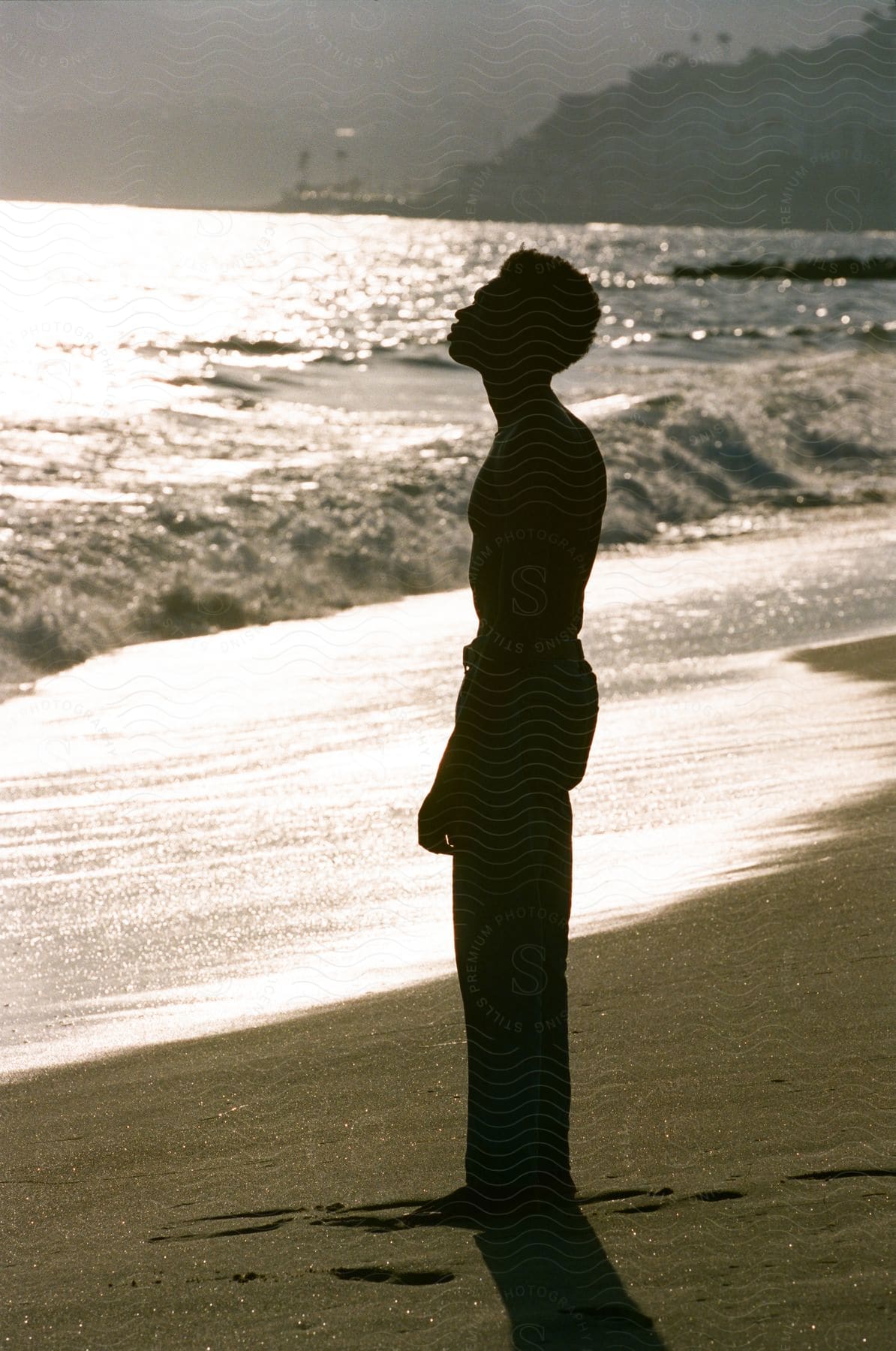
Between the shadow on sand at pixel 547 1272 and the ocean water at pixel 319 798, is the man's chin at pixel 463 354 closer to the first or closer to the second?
the shadow on sand at pixel 547 1272

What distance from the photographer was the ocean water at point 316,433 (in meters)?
13.3

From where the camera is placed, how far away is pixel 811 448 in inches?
874

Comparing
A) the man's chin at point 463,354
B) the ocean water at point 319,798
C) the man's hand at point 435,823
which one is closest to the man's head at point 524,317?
the man's chin at point 463,354

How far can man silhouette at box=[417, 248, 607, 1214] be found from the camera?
3.10 metres

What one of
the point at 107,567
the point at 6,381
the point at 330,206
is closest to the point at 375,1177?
the point at 107,567

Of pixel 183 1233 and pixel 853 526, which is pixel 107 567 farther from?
pixel 183 1233

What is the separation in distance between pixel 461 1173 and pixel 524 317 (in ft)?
6.05

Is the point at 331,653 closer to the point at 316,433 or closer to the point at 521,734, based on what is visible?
the point at 521,734

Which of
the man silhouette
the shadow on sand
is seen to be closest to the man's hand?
the man silhouette

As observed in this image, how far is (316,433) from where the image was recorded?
22703 mm

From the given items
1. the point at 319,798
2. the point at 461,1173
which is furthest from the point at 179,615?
the point at 461,1173

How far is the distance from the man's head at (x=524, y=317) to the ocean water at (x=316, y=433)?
322 inches

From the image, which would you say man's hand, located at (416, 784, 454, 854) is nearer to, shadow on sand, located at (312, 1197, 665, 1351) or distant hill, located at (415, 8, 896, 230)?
shadow on sand, located at (312, 1197, 665, 1351)

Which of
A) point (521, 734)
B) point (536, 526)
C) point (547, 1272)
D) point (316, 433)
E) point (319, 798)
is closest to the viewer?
point (547, 1272)
